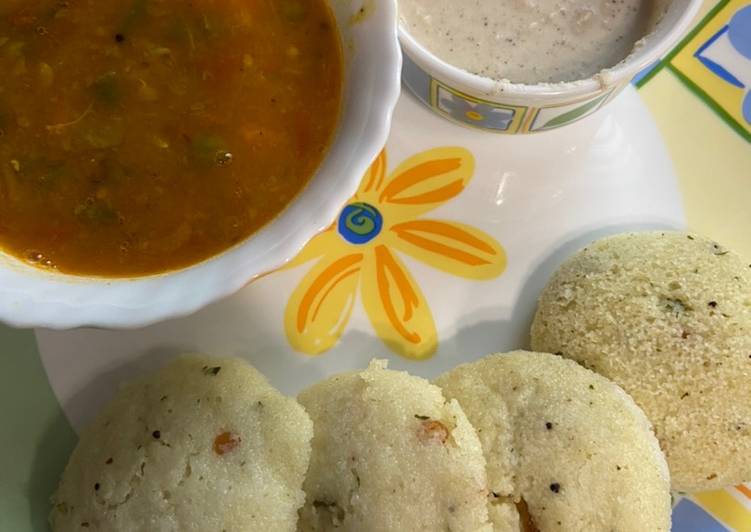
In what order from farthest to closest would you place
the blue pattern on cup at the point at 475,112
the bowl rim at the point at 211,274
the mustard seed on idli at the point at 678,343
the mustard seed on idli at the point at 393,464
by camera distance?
the blue pattern on cup at the point at 475,112 < the mustard seed on idli at the point at 678,343 < the mustard seed on idli at the point at 393,464 < the bowl rim at the point at 211,274

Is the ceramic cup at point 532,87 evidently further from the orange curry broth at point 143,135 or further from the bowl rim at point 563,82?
the orange curry broth at point 143,135

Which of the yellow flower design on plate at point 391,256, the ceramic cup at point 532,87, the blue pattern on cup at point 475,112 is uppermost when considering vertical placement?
the ceramic cup at point 532,87

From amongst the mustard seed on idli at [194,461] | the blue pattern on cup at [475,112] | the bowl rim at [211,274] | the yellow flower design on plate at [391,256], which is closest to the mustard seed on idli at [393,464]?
the mustard seed on idli at [194,461]

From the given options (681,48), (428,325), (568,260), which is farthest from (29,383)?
(681,48)

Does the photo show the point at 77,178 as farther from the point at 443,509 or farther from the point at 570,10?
the point at 570,10

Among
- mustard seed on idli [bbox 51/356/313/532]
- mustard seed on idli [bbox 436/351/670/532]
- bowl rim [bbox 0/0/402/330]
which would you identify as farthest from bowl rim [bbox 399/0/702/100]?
mustard seed on idli [bbox 51/356/313/532]

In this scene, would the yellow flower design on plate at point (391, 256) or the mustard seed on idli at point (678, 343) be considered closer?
the mustard seed on idli at point (678, 343)
